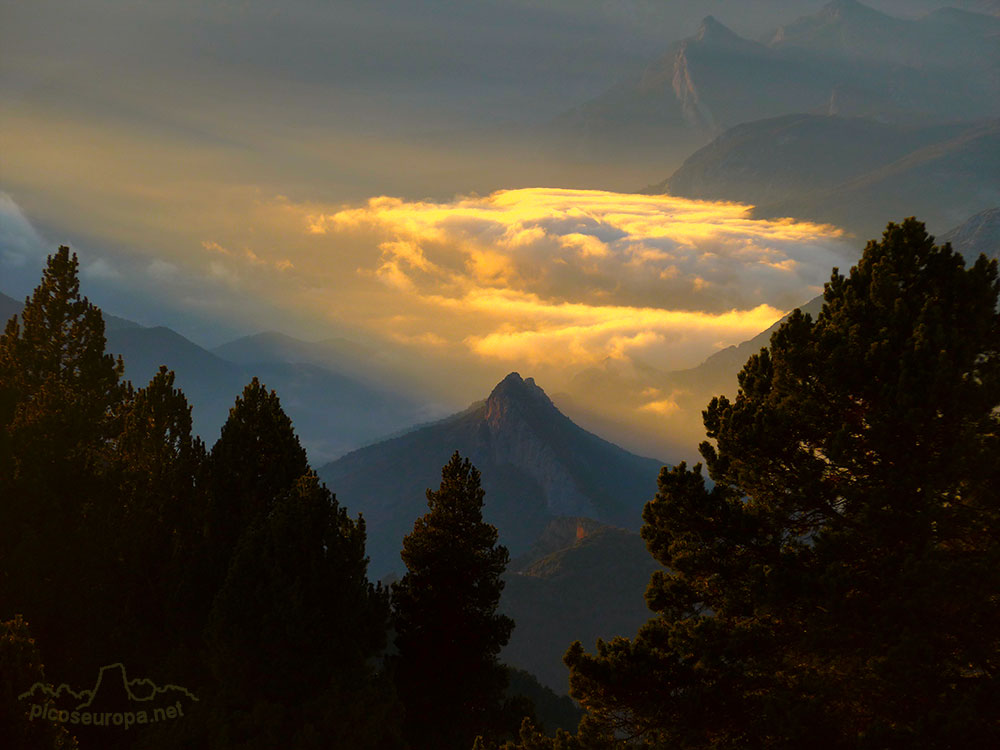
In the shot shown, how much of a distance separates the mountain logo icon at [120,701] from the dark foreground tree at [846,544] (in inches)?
542

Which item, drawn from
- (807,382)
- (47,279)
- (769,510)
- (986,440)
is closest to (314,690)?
(769,510)

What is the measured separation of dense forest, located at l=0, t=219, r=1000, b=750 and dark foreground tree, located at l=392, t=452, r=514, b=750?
80 millimetres

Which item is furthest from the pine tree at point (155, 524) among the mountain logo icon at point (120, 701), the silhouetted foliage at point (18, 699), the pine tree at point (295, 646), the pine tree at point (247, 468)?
the silhouetted foliage at point (18, 699)

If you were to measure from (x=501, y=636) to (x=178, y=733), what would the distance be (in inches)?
439

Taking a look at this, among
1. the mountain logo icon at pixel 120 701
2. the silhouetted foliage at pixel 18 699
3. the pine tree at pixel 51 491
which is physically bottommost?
the mountain logo icon at pixel 120 701

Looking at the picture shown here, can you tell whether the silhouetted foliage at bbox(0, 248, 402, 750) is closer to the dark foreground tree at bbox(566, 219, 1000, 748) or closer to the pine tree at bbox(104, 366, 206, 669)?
the pine tree at bbox(104, 366, 206, 669)

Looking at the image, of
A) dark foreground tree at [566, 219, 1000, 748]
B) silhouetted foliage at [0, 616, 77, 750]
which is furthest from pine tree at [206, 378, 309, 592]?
dark foreground tree at [566, 219, 1000, 748]

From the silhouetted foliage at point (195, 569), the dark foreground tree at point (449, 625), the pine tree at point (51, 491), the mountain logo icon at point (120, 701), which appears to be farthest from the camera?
the dark foreground tree at point (449, 625)

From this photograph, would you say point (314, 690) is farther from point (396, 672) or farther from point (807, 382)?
point (807, 382)

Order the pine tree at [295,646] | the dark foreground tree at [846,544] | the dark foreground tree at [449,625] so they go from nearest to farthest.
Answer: the dark foreground tree at [846,544]
the pine tree at [295,646]
the dark foreground tree at [449,625]

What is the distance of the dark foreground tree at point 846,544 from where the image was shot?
16.6 metres

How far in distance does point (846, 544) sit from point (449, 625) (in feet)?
51.0

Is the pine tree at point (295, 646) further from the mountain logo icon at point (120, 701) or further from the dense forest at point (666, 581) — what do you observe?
the mountain logo icon at point (120, 701)

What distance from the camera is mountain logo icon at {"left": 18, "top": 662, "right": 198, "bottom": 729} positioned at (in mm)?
25859
